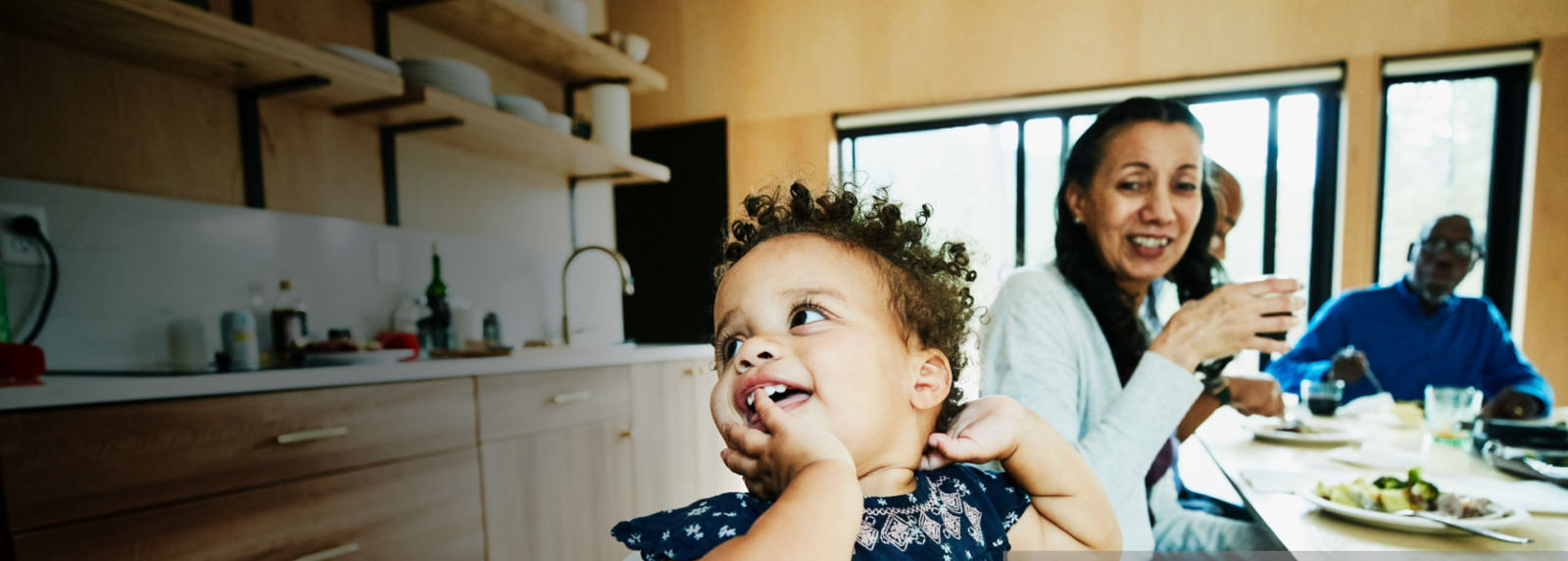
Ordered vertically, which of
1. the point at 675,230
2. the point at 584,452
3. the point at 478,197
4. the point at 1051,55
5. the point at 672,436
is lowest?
the point at 672,436

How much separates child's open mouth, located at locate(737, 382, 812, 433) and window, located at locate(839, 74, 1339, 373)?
8.79ft

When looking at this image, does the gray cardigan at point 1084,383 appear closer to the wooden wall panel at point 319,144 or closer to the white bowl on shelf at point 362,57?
the white bowl on shelf at point 362,57

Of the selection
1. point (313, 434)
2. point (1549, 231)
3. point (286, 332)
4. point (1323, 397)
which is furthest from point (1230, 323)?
point (1549, 231)

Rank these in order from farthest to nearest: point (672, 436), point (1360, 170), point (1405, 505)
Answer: point (1360, 170)
point (672, 436)
point (1405, 505)

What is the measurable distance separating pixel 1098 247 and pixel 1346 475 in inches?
24.5

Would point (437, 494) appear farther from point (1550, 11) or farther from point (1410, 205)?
point (1550, 11)

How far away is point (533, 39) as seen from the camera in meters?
2.78

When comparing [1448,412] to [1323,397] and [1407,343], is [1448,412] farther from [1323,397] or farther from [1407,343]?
[1407,343]

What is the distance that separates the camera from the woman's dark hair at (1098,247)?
118 centimetres

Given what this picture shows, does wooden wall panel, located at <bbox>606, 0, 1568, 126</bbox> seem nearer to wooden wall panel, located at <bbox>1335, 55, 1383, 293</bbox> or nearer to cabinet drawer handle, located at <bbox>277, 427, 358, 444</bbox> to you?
wooden wall panel, located at <bbox>1335, 55, 1383, 293</bbox>

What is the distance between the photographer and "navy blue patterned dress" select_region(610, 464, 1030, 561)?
0.64m

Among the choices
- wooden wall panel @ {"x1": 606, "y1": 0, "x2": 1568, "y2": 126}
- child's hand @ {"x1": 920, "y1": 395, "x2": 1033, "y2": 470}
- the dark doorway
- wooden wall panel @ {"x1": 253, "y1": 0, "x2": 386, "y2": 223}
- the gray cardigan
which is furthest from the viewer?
the dark doorway

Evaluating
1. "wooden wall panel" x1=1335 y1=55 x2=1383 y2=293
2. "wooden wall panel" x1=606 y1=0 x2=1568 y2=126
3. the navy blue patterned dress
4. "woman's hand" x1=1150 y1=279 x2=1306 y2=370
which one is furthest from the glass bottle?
"wooden wall panel" x1=1335 y1=55 x2=1383 y2=293

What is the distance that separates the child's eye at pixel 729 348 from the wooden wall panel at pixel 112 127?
2008 millimetres
